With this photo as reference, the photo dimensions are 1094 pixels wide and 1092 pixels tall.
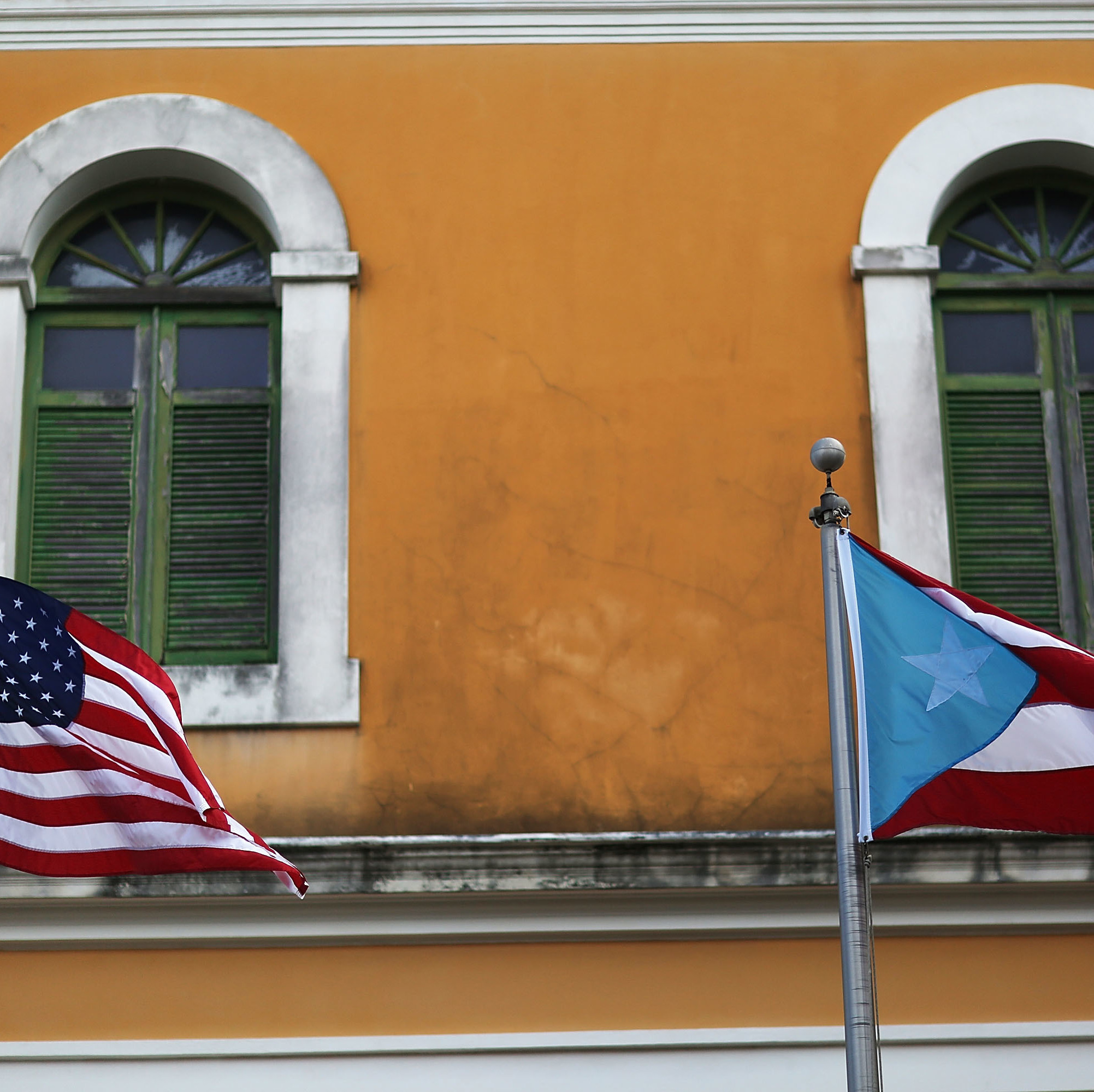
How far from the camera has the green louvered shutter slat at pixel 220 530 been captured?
28.1 feet

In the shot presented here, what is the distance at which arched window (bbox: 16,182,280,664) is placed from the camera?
860cm

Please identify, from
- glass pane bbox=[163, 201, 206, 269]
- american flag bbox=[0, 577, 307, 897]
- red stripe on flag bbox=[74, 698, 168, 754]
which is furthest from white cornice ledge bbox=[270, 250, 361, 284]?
red stripe on flag bbox=[74, 698, 168, 754]

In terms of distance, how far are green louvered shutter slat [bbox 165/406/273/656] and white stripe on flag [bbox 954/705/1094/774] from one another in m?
3.60

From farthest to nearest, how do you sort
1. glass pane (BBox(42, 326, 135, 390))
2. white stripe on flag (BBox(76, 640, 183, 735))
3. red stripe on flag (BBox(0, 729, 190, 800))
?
glass pane (BBox(42, 326, 135, 390))
white stripe on flag (BBox(76, 640, 183, 735))
red stripe on flag (BBox(0, 729, 190, 800))

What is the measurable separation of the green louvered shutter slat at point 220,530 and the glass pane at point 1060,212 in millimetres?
4058

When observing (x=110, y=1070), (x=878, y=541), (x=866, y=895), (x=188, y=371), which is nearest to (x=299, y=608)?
(x=188, y=371)

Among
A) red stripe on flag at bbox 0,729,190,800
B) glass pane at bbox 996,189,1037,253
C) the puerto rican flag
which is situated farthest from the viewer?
glass pane at bbox 996,189,1037,253

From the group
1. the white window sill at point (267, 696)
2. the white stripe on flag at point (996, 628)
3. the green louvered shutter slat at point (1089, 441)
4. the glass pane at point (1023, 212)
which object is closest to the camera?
the white stripe on flag at point (996, 628)

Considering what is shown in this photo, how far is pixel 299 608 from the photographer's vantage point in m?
8.31

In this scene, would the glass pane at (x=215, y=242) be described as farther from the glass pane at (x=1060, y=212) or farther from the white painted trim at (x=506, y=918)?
the glass pane at (x=1060, y=212)

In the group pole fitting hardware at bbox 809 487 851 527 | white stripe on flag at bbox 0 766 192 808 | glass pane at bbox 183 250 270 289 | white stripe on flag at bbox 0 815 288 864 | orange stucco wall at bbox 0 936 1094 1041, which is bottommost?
orange stucco wall at bbox 0 936 1094 1041

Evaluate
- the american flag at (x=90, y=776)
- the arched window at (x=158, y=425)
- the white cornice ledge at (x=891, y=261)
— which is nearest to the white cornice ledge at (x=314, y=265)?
the arched window at (x=158, y=425)

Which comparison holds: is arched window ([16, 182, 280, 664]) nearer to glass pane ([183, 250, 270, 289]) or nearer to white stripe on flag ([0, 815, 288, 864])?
glass pane ([183, 250, 270, 289])

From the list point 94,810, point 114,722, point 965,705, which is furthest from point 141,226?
point 965,705
